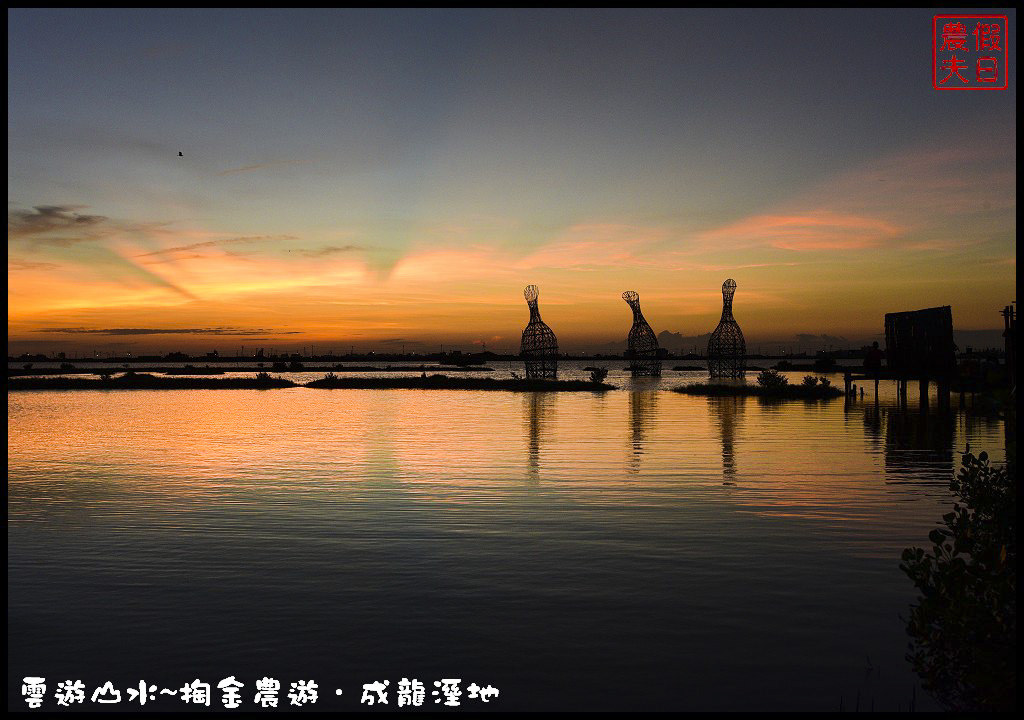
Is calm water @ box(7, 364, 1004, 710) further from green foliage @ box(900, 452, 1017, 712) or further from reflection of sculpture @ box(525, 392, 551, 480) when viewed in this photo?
green foliage @ box(900, 452, 1017, 712)

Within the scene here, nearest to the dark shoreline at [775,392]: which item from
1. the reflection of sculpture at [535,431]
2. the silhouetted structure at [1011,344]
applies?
the reflection of sculpture at [535,431]

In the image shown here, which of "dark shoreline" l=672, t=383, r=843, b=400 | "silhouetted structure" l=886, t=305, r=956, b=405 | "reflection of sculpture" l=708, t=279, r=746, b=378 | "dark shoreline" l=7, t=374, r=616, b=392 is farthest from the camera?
"reflection of sculpture" l=708, t=279, r=746, b=378

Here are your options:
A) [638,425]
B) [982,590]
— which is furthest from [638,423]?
[982,590]

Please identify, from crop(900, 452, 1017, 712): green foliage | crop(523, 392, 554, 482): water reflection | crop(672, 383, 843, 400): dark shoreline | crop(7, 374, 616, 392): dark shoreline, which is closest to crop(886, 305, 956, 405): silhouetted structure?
crop(672, 383, 843, 400): dark shoreline

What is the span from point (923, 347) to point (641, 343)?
46.0 metres

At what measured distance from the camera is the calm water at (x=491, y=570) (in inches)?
284

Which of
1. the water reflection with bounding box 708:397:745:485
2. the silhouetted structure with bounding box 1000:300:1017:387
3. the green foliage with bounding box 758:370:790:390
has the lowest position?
the water reflection with bounding box 708:397:745:485

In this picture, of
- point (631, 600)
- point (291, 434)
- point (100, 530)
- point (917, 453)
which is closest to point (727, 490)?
point (631, 600)

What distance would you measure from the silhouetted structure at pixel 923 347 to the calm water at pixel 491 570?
19.1 meters

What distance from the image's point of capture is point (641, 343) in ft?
285

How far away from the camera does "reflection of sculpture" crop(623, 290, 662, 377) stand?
80.8 metres

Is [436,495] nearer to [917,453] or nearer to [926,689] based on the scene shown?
[926,689]

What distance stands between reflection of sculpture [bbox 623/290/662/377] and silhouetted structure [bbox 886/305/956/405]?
3636 centimetres

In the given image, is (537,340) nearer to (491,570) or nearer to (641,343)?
(641,343)
